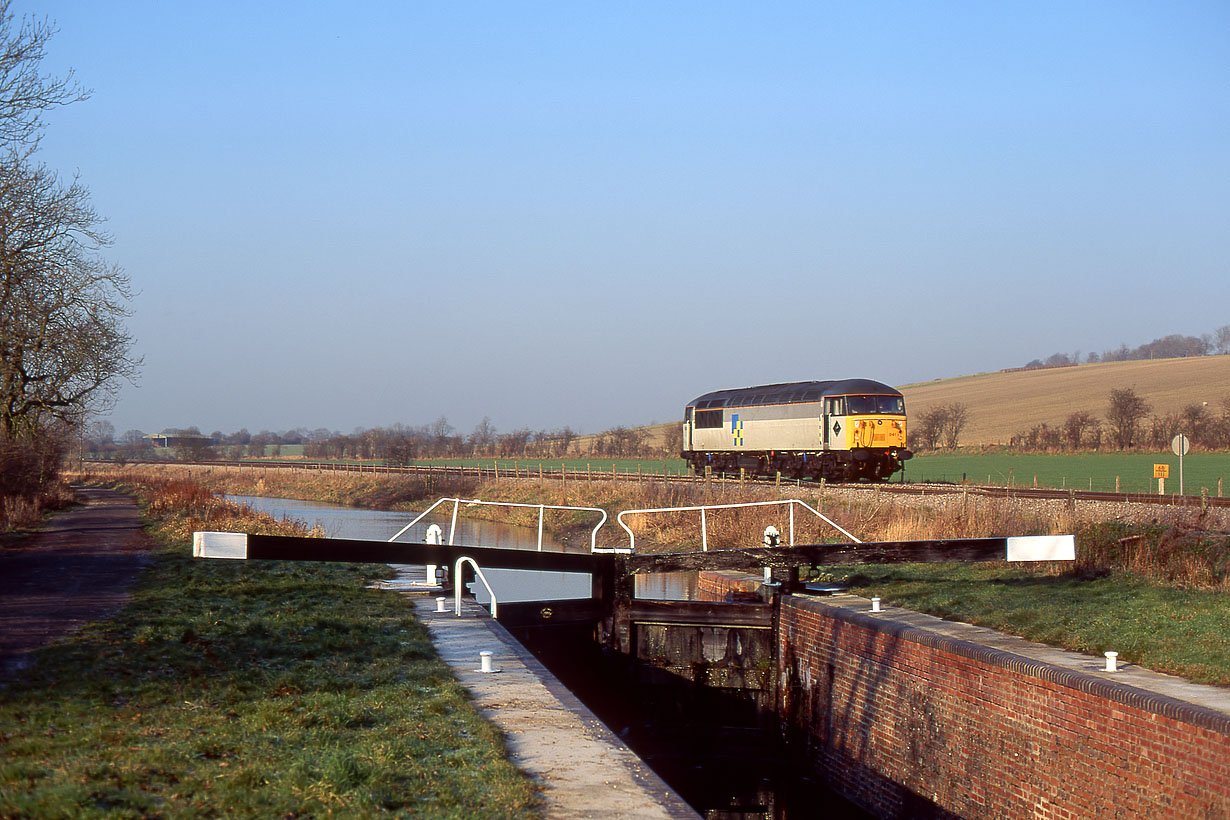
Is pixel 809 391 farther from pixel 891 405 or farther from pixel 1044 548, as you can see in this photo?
pixel 1044 548

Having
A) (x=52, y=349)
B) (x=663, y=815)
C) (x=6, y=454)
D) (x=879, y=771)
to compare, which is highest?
(x=52, y=349)

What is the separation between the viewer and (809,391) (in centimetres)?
4244

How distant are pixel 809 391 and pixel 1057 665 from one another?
107 feet

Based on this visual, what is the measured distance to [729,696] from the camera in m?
16.2

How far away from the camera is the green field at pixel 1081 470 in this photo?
138 feet

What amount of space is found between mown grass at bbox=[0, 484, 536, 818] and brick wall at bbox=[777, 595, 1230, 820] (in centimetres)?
485

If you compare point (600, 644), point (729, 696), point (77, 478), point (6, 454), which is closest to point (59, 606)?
point (600, 644)

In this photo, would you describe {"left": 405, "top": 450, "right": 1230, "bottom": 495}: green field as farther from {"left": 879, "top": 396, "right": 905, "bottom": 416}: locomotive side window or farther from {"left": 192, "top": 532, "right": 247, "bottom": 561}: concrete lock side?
{"left": 192, "top": 532, "right": 247, "bottom": 561}: concrete lock side

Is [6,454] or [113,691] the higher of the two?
[6,454]

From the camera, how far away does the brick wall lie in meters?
8.30

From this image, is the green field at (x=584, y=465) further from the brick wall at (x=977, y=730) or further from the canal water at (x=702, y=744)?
the brick wall at (x=977, y=730)

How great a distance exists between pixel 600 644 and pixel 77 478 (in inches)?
2454

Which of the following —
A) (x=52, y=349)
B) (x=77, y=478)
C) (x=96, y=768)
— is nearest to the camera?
(x=96, y=768)

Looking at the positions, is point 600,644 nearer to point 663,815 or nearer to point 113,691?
point 113,691
